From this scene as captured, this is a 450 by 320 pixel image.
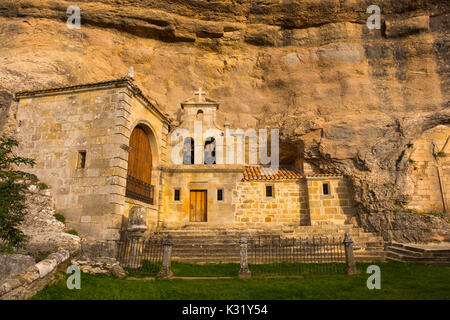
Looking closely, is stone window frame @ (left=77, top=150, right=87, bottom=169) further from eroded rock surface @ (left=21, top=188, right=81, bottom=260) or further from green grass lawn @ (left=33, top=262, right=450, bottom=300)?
green grass lawn @ (left=33, top=262, right=450, bottom=300)

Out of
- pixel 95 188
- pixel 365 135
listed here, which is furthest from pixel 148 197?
pixel 365 135

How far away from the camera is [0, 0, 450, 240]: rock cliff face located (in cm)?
1878

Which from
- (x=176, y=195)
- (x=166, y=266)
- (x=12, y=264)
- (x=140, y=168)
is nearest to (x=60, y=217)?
(x=12, y=264)

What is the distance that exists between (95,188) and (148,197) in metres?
3.80

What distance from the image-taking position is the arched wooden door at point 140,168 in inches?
599

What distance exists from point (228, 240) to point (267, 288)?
594 cm

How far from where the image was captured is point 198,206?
18.0 meters

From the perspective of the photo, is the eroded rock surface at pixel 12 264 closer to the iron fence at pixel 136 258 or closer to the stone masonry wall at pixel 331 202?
the iron fence at pixel 136 258

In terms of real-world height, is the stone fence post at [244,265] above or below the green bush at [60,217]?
below

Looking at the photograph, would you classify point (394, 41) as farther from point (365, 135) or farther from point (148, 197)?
point (148, 197)

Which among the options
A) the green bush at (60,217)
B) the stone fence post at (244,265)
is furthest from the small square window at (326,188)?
the green bush at (60,217)

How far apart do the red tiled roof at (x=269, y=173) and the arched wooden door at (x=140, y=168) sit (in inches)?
210

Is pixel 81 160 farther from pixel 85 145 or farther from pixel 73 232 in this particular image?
pixel 73 232
